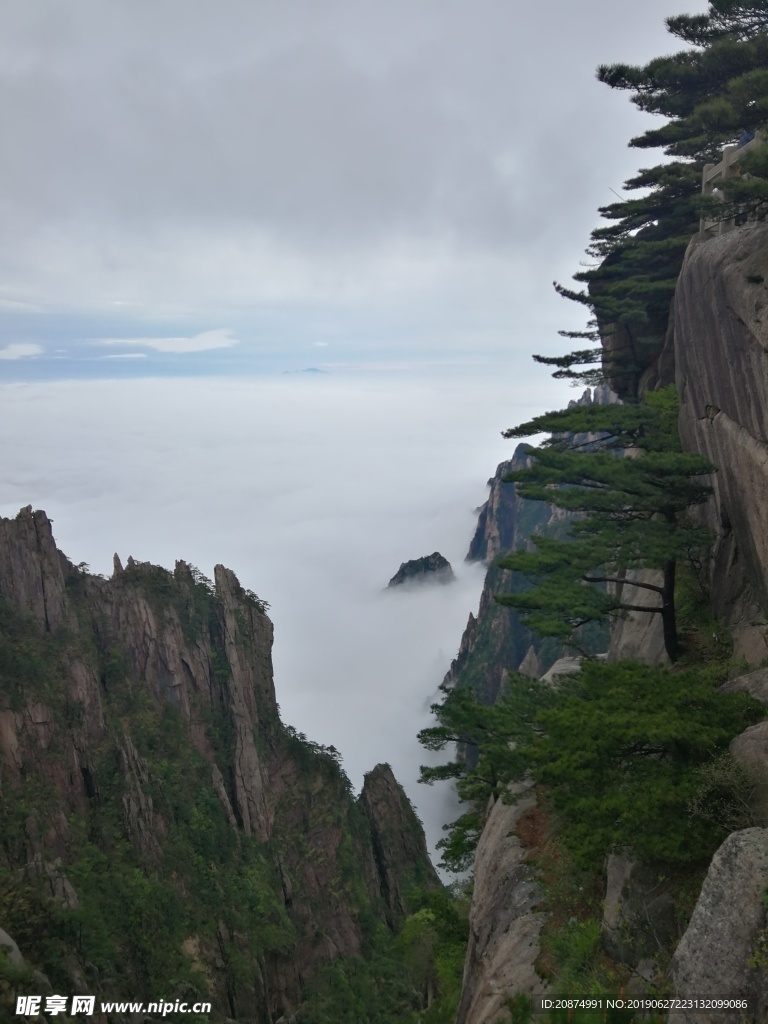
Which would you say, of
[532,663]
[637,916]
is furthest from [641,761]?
[532,663]

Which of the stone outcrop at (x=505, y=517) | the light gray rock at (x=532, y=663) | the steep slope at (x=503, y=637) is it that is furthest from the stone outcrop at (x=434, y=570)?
the light gray rock at (x=532, y=663)

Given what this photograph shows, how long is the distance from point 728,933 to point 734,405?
13.4 meters

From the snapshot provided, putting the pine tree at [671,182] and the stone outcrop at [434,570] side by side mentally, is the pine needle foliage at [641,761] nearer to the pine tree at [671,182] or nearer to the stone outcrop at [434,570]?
the pine tree at [671,182]

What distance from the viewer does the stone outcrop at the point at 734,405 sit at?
16594mm

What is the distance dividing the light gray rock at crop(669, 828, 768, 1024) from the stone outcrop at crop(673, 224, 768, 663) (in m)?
8.52

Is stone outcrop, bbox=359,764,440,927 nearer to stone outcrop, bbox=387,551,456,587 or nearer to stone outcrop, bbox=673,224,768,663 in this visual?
stone outcrop, bbox=673,224,768,663

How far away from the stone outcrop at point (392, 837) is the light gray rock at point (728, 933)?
6110cm

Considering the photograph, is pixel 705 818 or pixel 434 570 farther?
pixel 434 570

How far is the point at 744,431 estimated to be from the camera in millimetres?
17562

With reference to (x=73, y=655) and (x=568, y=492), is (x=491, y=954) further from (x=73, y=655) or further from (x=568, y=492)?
(x=73, y=655)

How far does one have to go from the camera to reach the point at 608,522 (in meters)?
18.8

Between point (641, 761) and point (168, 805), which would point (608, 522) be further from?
point (168, 805)

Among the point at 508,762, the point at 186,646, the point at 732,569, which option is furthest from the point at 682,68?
the point at 186,646

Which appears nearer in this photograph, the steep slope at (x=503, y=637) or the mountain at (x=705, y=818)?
the mountain at (x=705, y=818)
